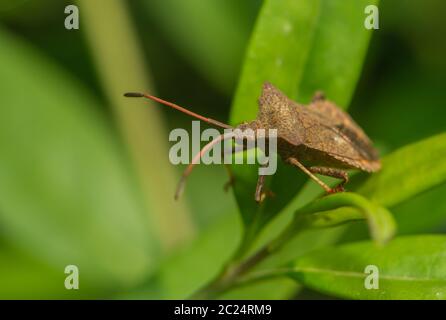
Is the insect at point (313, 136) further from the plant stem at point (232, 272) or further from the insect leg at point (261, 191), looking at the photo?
the plant stem at point (232, 272)

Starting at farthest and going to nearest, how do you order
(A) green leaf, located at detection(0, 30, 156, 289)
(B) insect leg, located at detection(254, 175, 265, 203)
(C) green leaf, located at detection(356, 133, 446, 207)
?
(A) green leaf, located at detection(0, 30, 156, 289) < (B) insect leg, located at detection(254, 175, 265, 203) < (C) green leaf, located at detection(356, 133, 446, 207)

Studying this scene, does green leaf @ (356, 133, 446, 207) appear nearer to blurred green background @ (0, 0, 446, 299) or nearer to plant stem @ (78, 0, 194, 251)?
blurred green background @ (0, 0, 446, 299)

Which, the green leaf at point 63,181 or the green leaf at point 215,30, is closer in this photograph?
the green leaf at point 63,181

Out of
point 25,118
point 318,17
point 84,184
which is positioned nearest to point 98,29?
point 25,118

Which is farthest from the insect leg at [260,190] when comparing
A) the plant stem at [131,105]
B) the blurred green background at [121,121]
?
the plant stem at [131,105]

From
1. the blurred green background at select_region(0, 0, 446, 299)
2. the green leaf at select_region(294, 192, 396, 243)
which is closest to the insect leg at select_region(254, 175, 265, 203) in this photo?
the green leaf at select_region(294, 192, 396, 243)

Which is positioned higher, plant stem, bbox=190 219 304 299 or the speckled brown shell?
the speckled brown shell
